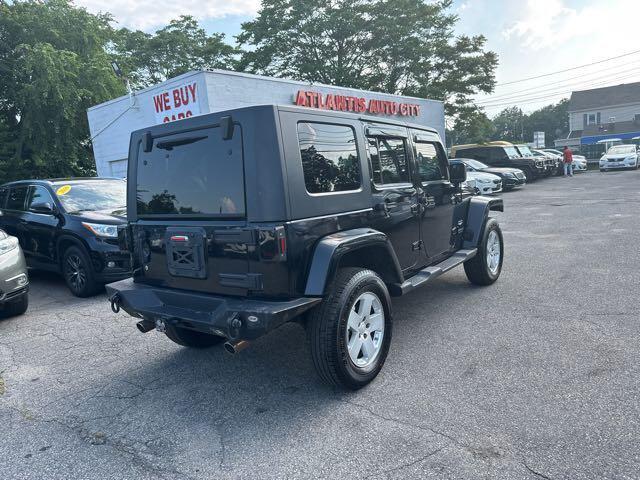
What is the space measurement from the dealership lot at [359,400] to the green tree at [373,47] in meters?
25.7

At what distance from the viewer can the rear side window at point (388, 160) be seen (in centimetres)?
380

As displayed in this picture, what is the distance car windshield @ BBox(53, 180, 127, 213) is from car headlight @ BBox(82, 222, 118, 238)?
1.99 ft

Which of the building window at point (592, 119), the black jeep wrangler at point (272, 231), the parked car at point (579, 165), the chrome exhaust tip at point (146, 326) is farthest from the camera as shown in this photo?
the building window at point (592, 119)

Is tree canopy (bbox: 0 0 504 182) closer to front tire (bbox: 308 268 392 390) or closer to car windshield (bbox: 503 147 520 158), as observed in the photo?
car windshield (bbox: 503 147 520 158)

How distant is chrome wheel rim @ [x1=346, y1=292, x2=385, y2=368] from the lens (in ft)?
10.5

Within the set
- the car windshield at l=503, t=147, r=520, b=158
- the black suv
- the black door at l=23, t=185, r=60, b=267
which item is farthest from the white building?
the black door at l=23, t=185, r=60, b=267

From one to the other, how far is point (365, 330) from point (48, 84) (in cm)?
1793

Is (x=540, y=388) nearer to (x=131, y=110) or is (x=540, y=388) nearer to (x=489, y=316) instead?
(x=489, y=316)

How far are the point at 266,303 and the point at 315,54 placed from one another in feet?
94.3

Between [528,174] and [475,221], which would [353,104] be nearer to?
[528,174]

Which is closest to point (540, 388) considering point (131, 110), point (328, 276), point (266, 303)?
point (328, 276)

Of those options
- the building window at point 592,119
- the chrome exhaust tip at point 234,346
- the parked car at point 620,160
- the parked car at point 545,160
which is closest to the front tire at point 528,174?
the parked car at point 545,160

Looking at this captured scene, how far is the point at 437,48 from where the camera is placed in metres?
28.2

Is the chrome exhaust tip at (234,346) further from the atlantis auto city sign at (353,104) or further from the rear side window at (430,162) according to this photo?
the atlantis auto city sign at (353,104)
